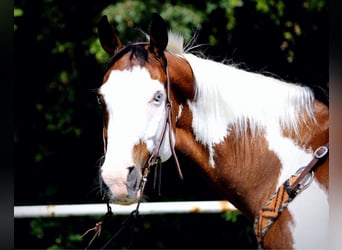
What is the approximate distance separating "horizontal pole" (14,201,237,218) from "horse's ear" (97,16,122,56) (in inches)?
65.8

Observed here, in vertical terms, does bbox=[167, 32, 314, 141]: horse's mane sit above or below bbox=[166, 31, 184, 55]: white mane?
below

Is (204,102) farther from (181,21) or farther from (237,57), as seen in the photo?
(237,57)

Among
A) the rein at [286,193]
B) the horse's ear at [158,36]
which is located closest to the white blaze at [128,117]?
the horse's ear at [158,36]

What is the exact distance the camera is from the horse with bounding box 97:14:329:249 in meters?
1.97

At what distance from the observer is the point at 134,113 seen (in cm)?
196

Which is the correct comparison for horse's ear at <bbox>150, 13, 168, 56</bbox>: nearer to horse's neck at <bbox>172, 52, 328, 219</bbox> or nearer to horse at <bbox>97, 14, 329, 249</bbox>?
horse at <bbox>97, 14, 329, 249</bbox>

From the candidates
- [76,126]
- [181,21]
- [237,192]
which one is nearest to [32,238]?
[76,126]

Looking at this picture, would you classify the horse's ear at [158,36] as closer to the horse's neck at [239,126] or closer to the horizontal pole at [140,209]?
the horse's neck at [239,126]

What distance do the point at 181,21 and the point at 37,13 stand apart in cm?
Result: 136

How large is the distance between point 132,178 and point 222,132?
1.53ft

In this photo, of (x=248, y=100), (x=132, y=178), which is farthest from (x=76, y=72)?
(x=132, y=178)

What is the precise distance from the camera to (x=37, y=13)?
476cm

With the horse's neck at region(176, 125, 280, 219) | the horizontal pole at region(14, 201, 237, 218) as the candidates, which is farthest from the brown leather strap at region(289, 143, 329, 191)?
the horizontal pole at region(14, 201, 237, 218)

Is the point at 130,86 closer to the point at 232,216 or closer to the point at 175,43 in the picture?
the point at 175,43
